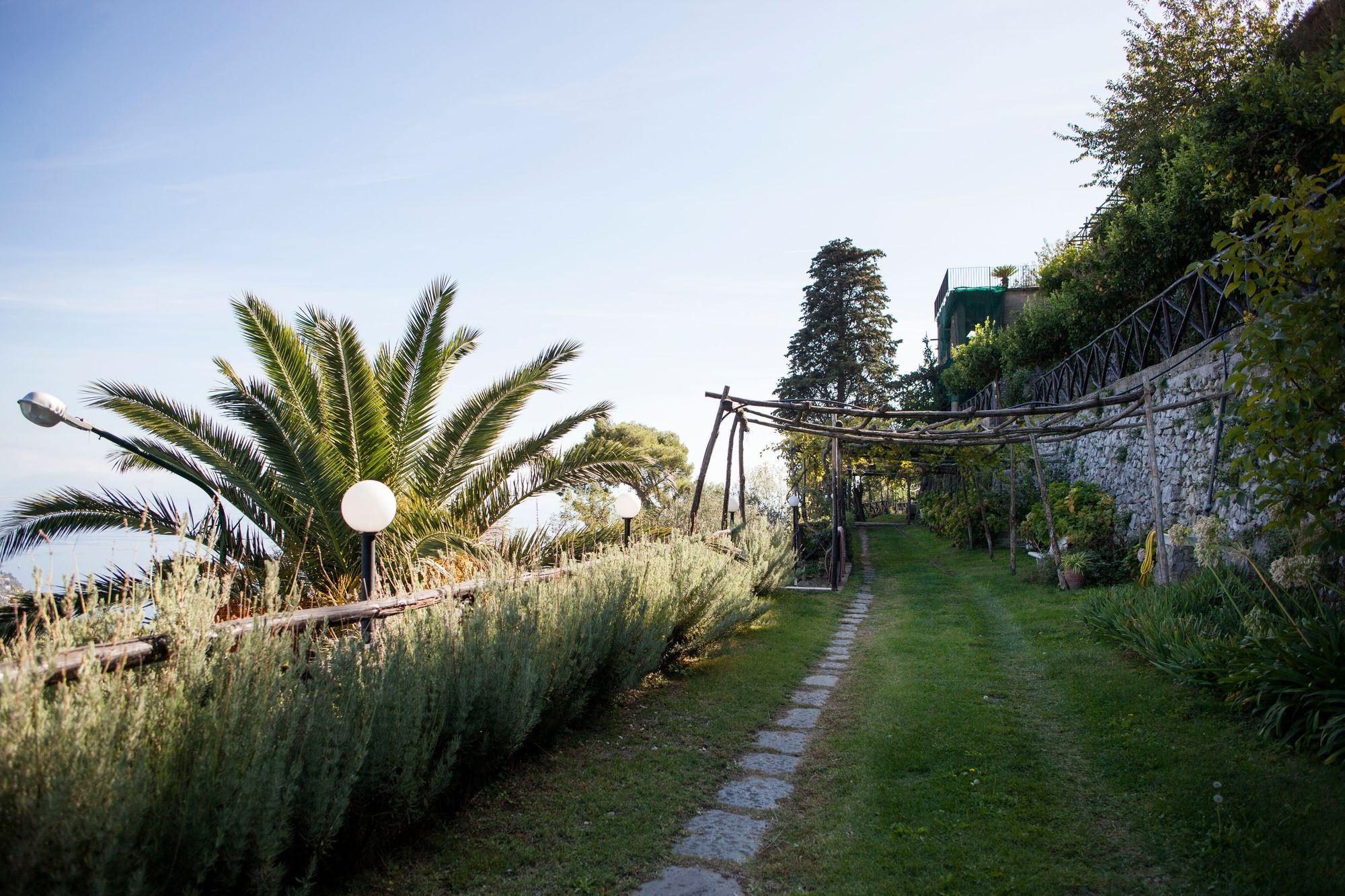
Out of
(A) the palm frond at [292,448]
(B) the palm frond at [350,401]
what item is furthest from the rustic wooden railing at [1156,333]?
(A) the palm frond at [292,448]

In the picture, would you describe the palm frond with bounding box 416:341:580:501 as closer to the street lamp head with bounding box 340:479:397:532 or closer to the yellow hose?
the street lamp head with bounding box 340:479:397:532

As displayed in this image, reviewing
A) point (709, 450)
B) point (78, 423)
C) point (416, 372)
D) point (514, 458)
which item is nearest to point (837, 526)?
point (709, 450)

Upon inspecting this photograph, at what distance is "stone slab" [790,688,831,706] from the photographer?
5.34 metres

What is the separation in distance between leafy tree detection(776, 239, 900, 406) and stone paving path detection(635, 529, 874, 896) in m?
24.2

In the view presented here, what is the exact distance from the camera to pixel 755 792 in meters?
3.61

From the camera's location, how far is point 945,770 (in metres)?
3.81

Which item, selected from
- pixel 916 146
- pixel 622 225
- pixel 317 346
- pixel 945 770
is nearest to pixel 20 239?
pixel 317 346

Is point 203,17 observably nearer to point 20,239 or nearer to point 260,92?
point 260,92

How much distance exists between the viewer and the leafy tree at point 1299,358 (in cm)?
323

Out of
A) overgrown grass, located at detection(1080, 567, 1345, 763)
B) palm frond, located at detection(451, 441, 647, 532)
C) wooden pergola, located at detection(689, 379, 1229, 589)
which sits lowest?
overgrown grass, located at detection(1080, 567, 1345, 763)

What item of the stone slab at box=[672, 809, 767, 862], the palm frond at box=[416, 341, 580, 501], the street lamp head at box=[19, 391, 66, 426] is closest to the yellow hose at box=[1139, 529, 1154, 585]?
the stone slab at box=[672, 809, 767, 862]

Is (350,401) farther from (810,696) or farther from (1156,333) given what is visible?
(1156,333)

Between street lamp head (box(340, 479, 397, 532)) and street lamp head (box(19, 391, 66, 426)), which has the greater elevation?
street lamp head (box(19, 391, 66, 426))

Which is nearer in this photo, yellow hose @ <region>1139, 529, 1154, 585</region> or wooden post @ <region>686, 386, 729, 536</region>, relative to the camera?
yellow hose @ <region>1139, 529, 1154, 585</region>
